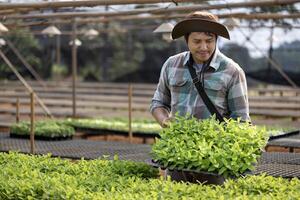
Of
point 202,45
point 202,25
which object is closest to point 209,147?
point 202,45

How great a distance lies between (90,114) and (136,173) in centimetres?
956

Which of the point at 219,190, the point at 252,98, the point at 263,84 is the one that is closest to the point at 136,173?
the point at 219,190

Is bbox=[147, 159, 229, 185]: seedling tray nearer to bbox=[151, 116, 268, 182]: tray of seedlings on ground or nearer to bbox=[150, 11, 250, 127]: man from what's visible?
bbox=[151, 116, 268, 182]: tray of seedlings on ground

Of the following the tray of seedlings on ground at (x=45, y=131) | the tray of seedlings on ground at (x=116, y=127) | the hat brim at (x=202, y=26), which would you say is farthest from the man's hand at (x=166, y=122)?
the tray of seedlings on ground at (x=116, y=127)

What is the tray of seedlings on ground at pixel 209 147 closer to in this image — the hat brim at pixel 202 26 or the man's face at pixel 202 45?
the man's face at pixel 202 45

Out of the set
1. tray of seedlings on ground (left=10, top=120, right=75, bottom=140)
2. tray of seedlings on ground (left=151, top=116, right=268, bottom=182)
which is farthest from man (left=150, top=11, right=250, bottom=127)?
tray of seedlings on ground (left=10, top=120, right=75, bottom=140)

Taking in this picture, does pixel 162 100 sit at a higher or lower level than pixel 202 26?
lower

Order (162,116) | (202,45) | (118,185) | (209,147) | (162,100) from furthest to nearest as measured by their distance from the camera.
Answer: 1. (162,100)
2. (162,116)
3. (202,45)
4. (118,185)
5. (209,147)

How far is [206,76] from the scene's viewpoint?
3824 mm

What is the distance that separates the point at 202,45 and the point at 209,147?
0.67 m

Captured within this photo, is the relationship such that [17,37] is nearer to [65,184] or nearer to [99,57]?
[99,57]

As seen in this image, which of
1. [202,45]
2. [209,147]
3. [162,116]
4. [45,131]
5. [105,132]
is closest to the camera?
[209,147]

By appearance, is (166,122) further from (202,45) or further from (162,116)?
(202,45)

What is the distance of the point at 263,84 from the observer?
21547 mm
